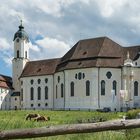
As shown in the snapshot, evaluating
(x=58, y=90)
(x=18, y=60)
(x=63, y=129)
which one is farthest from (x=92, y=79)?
(x=63, y=129)

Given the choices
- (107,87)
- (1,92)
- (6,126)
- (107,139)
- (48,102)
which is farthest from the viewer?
(1,92)

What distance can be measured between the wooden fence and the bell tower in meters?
97.3

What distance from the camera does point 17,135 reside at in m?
6.81

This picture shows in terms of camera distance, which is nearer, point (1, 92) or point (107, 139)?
point (107, 139)

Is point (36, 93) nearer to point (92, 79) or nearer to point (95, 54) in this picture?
point (92, 79)

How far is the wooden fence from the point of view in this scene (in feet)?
22.3

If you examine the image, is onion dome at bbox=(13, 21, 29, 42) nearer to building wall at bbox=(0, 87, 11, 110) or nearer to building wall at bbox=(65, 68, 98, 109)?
building wall at bbox=(0, 87, 11, 110)

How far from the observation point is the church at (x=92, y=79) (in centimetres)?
8275

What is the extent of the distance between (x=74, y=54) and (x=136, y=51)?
13163mm

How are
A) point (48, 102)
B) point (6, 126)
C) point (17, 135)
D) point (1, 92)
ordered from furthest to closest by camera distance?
1. point (1, 92)
2. point (48, 102)
3. point (6, 126)
4. point (17, 135)

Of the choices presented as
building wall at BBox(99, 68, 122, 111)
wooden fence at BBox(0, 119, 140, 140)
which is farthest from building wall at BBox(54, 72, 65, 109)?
wooden fence at BBox(0, 119, 140, 140)

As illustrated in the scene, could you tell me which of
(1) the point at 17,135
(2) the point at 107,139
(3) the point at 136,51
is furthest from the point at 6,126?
(3) the point at 136,51

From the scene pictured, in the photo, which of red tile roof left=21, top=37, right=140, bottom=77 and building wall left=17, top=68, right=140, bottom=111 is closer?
building wall left=17, top=68, right=140, bottom=111

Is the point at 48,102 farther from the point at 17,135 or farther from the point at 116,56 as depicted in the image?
the point at 17,135
